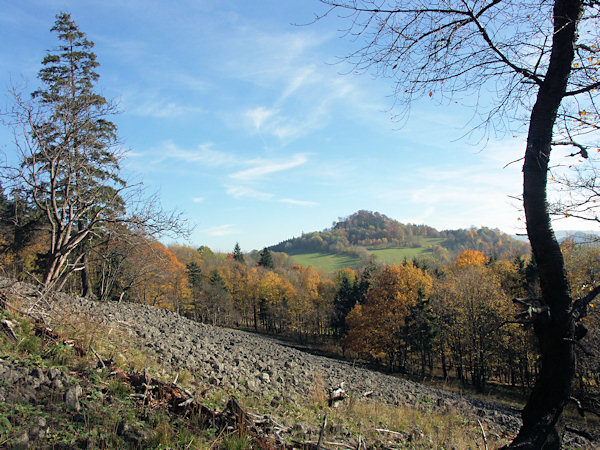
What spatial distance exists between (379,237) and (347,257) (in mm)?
24457

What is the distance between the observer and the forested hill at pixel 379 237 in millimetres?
97375

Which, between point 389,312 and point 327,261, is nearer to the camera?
point 389,312

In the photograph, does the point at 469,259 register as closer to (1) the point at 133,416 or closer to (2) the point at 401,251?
(1) the point at 133,416

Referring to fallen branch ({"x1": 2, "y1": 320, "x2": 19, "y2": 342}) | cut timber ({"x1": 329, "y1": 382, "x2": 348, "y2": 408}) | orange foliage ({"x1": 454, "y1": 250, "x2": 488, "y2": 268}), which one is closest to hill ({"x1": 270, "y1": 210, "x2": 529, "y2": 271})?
orange foliage ({"x1": 454, "y1": 250, "x2": 488, "y2": 268})

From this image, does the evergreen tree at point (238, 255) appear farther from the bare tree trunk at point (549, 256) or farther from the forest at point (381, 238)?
the bare tree trunk at point (549, 256)

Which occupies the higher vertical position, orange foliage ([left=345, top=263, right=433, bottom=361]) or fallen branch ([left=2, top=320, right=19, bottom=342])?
fallen branch ([left=2, top=320, right=19, bottom=342])

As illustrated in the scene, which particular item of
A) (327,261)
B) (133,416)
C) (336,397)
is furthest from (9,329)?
(327,261)

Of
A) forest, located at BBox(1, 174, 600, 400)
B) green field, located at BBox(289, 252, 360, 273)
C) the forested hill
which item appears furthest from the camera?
the forested hill

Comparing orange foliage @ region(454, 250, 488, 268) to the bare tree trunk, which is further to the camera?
orange foliage @ region(454, 250, 488, 268)

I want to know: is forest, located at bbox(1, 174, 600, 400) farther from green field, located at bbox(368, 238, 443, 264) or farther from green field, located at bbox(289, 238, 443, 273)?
green field, located at bbox(289, 238, 443, 273)

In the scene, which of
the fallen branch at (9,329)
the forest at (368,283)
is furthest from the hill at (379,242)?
the fallen branch at (9,329)

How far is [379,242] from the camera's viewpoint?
11719 centimetres

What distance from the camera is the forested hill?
9738cm

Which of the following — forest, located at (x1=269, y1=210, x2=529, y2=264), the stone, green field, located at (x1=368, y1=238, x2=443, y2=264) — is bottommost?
the stone
